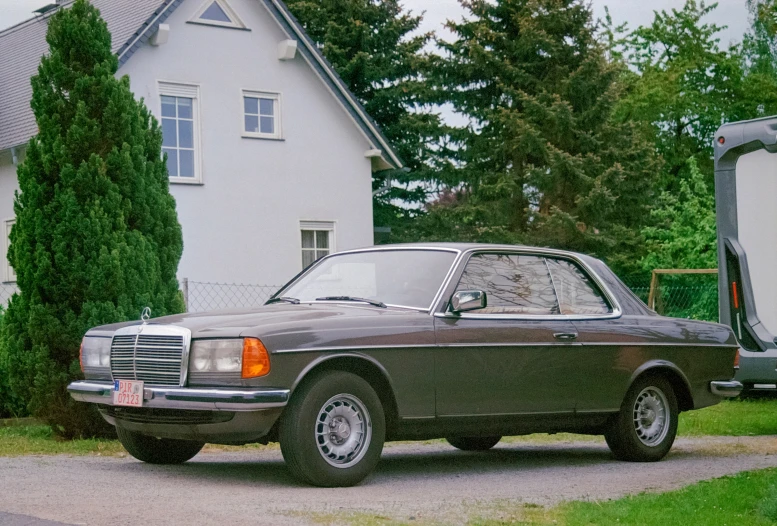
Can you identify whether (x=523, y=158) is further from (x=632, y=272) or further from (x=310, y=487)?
(x=310, y=487)

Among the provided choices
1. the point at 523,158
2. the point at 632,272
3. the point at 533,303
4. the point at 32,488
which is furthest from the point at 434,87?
the point at 32,488

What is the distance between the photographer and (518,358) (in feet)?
29.7

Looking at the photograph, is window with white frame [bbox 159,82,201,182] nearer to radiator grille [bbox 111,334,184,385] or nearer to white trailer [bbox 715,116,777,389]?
white trailer [bbox 715,116,777,389]

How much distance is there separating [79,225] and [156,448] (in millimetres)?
2973

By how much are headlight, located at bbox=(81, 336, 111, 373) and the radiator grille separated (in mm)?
104

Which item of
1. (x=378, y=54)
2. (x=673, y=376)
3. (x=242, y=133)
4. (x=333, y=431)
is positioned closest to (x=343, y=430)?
(x=333, y=431)

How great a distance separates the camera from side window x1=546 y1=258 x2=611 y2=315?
974 cm

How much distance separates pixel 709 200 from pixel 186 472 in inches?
1102

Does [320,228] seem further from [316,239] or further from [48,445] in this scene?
[48,445]

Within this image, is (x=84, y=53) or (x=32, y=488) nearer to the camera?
(x=32, y=488)

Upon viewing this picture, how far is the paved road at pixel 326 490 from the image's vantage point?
268 inches

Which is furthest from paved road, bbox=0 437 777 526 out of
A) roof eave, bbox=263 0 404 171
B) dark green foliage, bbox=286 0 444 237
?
dark green foliage, bbox=286 0 444 237

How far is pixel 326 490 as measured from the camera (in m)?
7.79

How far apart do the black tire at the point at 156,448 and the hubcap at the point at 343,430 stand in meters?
1.54
